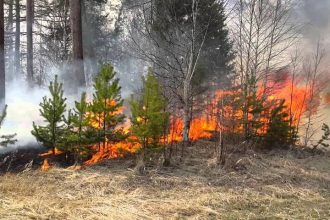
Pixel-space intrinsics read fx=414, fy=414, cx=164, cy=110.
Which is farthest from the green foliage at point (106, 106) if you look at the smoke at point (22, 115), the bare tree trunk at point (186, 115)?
the bare tree trunk at point (186, 115)

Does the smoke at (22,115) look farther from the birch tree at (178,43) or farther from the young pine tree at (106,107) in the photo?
the birch tree at (178,43)

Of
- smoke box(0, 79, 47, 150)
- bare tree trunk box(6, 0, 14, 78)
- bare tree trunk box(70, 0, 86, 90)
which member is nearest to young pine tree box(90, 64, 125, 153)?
smoke box(0, 79, 47, 150)

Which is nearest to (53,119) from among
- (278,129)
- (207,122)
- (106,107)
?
(106,107)

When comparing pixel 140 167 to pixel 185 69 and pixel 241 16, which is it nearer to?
pixel 185 69

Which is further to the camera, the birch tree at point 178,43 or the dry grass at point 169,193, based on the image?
the birch tree at point 178,43

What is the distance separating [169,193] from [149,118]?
2.62 metres

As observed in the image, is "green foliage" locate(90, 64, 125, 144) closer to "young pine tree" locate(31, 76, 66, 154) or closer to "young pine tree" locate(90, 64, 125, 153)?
"young pine tree" locate(90, 64, 125, 153)

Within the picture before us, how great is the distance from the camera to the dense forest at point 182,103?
10.1 m

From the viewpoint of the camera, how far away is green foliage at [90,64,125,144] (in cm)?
1032

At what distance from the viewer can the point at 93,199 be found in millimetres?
7312

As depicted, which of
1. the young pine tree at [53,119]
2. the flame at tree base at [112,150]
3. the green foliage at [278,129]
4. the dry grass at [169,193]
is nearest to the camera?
the dry grass at [169,193]

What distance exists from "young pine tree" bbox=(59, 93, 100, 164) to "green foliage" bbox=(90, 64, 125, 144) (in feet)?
0.82

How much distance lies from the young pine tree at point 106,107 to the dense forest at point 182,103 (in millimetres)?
26

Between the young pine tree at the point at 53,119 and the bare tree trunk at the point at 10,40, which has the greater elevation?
the bare tree trunk at the point at 10,40
